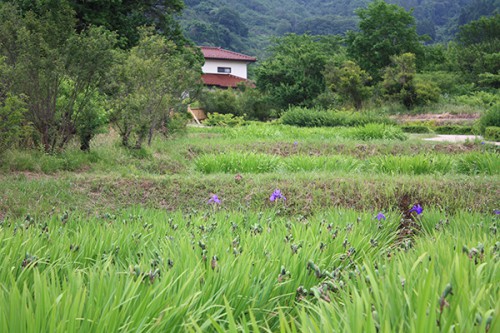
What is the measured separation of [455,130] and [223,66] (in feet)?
77.3

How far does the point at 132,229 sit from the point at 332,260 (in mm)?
1298

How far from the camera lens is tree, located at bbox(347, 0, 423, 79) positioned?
93.3ft

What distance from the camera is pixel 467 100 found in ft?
72.0

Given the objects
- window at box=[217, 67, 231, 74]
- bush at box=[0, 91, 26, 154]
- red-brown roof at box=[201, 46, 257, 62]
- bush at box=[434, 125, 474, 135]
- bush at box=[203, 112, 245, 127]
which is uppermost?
red-brown roof at box=[201, 46, 257, 62]

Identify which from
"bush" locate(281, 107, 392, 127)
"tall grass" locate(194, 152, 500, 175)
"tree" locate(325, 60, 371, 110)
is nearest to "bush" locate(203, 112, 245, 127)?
"bush" locate(281, 107, 392, 127)

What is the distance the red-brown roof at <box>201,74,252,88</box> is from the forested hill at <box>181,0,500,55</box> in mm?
11247

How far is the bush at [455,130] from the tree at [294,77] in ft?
30.3

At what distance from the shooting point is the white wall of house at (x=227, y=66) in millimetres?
37250

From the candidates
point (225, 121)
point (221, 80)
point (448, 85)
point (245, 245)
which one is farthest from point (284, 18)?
point (245, 245)

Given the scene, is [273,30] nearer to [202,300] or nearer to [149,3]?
[149,3]

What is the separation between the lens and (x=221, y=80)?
36.1 m

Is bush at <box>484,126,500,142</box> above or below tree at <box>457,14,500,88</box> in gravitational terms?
below

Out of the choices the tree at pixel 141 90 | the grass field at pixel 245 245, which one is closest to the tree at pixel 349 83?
the tree at pixel 141 90

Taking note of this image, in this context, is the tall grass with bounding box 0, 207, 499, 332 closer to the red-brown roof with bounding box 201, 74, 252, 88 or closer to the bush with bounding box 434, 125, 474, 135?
the bush with bounding box 434, 125, 474, 135
